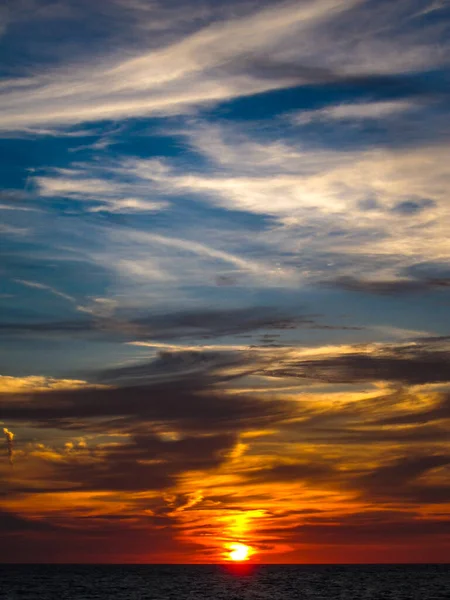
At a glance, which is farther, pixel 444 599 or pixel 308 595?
pixel 308 595

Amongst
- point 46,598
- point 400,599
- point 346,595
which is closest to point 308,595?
point 346,595

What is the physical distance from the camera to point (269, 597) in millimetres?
133500

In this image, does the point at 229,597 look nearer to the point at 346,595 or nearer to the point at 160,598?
the point at 160,598

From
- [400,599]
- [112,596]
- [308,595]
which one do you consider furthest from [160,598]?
[400,599]

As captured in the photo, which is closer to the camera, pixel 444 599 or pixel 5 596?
pixel 444 599

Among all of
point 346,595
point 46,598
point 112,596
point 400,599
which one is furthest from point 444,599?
point 46,598

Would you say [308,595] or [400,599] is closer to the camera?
[400,599]

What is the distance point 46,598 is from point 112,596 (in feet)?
34.3

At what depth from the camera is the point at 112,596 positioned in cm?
13575

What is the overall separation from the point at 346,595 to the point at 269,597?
1283 centimetres

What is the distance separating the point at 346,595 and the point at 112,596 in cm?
3673

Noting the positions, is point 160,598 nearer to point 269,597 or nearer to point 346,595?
point 269,597

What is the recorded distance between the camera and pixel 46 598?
131m

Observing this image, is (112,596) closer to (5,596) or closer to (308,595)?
(5,596)
